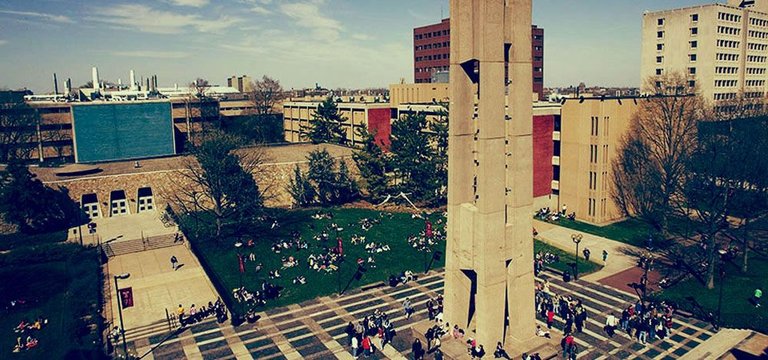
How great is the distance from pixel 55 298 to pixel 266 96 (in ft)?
245

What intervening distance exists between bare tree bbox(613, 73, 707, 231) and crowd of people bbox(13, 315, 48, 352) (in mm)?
54925

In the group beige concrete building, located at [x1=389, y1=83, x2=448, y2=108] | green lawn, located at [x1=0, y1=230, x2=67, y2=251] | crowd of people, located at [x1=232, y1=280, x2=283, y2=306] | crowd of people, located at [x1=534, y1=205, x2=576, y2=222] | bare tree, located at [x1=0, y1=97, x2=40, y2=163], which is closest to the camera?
crowd of people, located at [x1=232, y1=280, x2=283, y2=306]

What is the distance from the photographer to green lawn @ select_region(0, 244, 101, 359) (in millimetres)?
32969

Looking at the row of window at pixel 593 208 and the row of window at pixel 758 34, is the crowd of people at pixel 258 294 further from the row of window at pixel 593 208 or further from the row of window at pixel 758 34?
the row of window at pixel 758 34

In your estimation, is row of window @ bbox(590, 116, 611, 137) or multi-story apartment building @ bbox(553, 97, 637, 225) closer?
row of window @ bbox(590, 116, 611, 137)

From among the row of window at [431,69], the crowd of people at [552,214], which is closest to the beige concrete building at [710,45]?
the crowd of people at [552,214]

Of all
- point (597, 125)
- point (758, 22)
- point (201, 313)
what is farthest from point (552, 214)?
point (758, 22)

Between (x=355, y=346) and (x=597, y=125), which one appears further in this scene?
(x=597, y=125)

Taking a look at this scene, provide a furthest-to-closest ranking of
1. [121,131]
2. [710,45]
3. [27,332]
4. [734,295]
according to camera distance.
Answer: [710,45] → [121,131] → [734,295] → [27,332]

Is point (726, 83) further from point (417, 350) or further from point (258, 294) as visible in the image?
point (258, 294)

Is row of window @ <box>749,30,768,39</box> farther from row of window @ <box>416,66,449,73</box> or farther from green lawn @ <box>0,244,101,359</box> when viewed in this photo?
green lawn @ <box>0,244,101,359</box>

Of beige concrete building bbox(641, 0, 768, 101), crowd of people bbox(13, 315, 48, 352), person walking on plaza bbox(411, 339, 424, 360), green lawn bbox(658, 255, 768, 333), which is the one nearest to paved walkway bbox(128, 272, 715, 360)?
person walking on plaza bbox(411, 339, 424, 360)

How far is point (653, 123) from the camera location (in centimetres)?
5875

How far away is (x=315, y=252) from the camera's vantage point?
49281 millimetres
